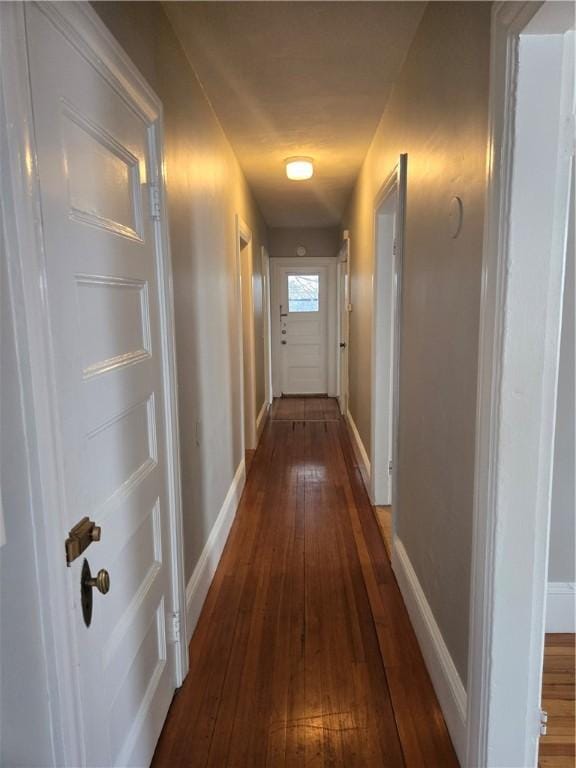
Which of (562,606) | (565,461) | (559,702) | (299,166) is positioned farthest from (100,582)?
(299,166)

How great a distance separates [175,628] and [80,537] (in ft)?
2.95

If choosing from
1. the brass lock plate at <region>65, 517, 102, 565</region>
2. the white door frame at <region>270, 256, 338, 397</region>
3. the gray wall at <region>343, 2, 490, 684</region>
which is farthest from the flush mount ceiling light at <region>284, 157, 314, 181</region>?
the white door frame at <region>270, 256, 338, 397</region>

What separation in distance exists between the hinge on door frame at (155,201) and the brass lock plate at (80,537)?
0.93 metres

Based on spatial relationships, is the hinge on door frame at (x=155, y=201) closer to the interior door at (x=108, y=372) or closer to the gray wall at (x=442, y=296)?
the interior door at (x=108, y=372)

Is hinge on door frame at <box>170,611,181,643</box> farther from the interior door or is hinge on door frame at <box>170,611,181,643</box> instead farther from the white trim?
the white trim

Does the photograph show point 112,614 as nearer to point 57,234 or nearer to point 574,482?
point 57,234

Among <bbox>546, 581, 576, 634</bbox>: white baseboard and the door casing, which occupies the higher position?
the door casing

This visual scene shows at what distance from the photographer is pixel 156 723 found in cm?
147

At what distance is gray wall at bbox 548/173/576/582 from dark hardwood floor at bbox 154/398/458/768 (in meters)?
0.70

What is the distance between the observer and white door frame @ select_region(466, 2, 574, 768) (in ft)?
3.50

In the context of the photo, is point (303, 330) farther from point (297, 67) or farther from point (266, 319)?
point (297, 67)

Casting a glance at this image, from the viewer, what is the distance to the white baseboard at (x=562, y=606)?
198 cm

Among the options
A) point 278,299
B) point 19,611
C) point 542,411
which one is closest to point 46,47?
point 19,611

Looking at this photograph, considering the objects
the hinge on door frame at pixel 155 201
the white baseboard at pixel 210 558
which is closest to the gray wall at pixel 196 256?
the white baseboard at pixel 210 558
